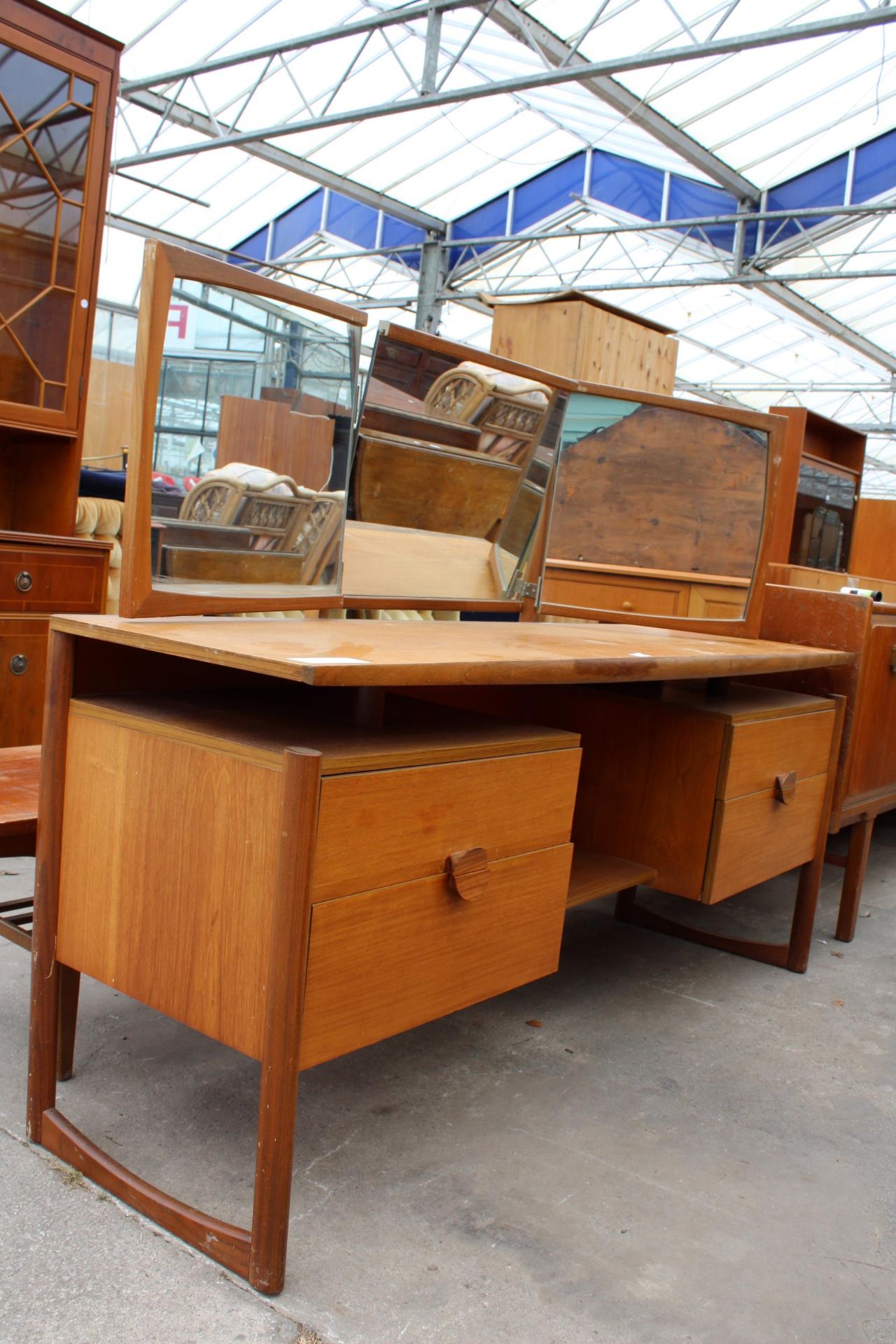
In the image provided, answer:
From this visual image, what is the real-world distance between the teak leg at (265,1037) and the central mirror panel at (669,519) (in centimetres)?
139

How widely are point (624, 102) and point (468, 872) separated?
9.05 m

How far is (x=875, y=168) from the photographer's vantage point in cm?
957

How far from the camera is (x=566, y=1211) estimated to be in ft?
5.12

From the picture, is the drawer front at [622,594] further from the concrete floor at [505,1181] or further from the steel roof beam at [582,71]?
the steel roof beam at [582,71]

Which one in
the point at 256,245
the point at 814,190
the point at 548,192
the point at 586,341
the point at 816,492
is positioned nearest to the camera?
the point at 816,492

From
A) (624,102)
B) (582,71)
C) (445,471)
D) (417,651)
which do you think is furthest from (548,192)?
(417,651)

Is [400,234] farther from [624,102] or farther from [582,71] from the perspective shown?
[582,71]

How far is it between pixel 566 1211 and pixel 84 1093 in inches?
30.0

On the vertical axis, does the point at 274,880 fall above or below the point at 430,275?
below

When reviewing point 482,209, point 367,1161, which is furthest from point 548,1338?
point 482,209

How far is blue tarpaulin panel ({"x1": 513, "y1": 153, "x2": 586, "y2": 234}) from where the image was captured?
11.3m

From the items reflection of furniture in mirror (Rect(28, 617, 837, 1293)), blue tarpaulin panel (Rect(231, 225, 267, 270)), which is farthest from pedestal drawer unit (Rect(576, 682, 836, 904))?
blue tarpaulin panel (Rect(231, 225, 267, 270))

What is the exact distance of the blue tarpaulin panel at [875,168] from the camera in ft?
30.7

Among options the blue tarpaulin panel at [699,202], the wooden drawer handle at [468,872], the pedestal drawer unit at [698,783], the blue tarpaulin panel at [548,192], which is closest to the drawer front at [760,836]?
the pedestal drawer unit at [698,783]
